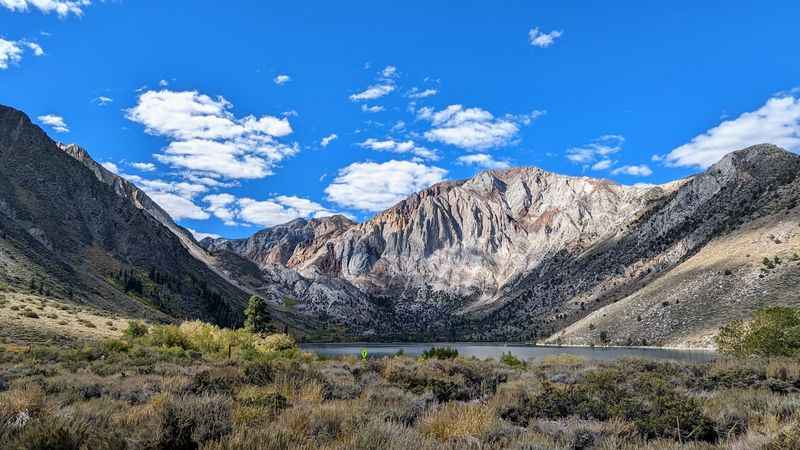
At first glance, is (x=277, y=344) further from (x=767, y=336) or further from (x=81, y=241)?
(x=81, y=241)

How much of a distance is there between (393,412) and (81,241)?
154482 mm

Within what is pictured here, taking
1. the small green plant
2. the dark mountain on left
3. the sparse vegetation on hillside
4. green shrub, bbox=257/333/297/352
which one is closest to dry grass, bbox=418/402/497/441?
the sparse vegetation on hillside

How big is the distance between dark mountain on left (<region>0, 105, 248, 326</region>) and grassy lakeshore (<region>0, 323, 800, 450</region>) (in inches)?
2767

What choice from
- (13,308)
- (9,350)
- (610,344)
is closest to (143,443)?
(9,350)

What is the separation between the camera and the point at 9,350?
30.6 meters

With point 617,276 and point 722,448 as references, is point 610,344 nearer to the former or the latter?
point 617,276

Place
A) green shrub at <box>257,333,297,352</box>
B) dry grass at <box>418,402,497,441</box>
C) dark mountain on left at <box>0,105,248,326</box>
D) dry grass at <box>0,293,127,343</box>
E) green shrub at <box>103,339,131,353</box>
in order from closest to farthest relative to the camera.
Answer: dry grass at <box>418,402,497,441</box> → green shrub at <box>103,339,131,353</box> → dry grass at <box>0,293,127,343</box> → green shrub at <box>257,333,297,352</box> → dark mountain on left at <box>0,105,248,326</box>

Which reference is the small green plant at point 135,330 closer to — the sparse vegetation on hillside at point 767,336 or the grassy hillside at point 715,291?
the sparse vegetation on hillside at point 767,336

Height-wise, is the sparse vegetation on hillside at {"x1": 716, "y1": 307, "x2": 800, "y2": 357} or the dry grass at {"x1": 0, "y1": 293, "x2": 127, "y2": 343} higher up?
the dry grass at {"x1": 0, "y1": 293, "x2": 127, "y2": 343}

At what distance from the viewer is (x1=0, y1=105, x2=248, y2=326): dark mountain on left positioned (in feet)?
288

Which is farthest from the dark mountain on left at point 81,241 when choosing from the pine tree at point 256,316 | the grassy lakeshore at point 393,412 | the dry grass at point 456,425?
the dry grass at point 456,425

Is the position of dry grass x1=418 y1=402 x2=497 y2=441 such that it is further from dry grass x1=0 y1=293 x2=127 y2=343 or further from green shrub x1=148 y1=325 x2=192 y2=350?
dry grass x1=0 y1=293 x2=127 y2=343

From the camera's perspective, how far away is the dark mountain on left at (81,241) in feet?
288

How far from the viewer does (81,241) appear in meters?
138
